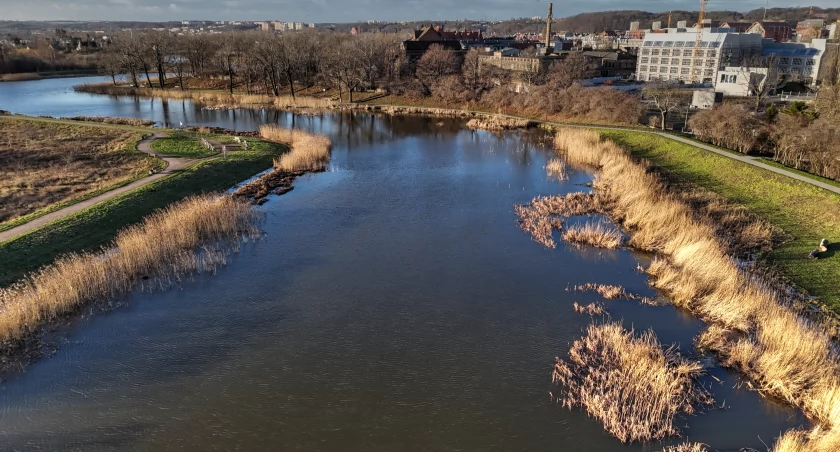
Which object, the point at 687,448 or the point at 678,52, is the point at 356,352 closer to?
the point at 687,448

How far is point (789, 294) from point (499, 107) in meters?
46.7

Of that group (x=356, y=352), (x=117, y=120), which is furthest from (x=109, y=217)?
(x=117, y=120)

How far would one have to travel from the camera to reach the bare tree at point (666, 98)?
157 ft

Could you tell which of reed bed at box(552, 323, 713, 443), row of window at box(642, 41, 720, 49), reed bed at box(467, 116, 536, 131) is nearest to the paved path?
reed bed at box(552, 323, 713, 443)

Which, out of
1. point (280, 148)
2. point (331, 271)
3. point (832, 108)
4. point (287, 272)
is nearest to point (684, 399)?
point (331, 271)

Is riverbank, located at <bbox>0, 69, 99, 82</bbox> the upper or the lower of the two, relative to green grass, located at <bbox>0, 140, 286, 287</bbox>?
upper

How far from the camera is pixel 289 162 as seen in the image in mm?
37281

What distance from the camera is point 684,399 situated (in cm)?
1412

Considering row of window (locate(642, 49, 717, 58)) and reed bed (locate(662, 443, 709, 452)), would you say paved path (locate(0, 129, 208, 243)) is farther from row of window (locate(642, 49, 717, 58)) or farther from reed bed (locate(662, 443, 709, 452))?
row of window (locate(642, 49, 717, 58))

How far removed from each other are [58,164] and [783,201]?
43700 mm

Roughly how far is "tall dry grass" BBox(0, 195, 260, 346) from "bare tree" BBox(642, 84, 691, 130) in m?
38.2

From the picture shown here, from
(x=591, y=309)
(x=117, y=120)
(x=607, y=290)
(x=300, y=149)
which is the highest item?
(x=117, y=120)

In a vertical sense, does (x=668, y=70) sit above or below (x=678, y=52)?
below

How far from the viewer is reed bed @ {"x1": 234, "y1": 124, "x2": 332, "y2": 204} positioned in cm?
3192
